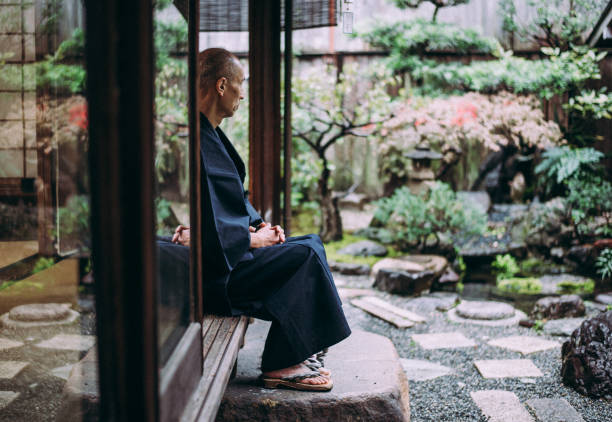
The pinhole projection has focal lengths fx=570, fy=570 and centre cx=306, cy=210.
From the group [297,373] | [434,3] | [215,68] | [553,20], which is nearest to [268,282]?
[297,373]

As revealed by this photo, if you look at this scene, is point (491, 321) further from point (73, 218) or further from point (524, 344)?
point (73, 218)

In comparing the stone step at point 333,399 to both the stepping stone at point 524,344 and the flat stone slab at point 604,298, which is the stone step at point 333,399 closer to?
the stepping stone at point 524,344

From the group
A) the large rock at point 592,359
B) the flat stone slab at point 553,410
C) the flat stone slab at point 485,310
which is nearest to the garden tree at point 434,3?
the flat stone slab at point 485,310

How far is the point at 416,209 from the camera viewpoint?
26.7 ft

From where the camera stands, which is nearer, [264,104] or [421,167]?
[264,104]

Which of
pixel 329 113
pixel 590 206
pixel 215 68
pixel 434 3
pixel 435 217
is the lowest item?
pixel 435 217

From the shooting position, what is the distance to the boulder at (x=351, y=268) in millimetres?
7844

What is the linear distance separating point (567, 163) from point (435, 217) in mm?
2402

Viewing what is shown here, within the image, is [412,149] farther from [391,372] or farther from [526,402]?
[391,372]

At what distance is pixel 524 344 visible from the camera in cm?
513

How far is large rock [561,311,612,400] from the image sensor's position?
3.92 meters

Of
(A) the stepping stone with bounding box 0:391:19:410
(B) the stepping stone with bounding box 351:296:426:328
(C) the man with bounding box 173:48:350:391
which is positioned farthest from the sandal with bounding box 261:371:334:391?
(B) the stepping stone with bounding box 351:296:426:328

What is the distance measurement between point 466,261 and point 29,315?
577 centimetres

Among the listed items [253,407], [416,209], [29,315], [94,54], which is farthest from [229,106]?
[416,209]
